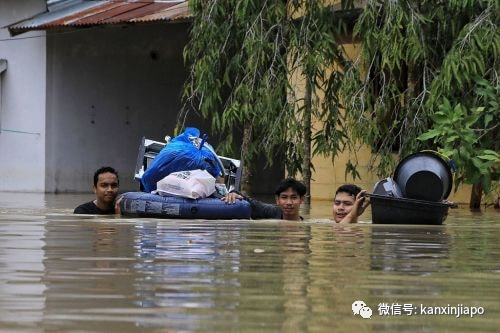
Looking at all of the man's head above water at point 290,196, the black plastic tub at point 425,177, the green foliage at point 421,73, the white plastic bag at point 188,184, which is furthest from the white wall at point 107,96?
the black plastic tub at point 425,177

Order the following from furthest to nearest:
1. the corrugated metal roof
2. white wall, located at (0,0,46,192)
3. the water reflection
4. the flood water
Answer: white wall, located at (0,0,46,192), the corrugated metal roof, the water reflection, the flood water

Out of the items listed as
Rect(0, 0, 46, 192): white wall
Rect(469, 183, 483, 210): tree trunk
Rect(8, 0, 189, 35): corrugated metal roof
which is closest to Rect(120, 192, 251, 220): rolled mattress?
Rect(469, 183, 483, 210): tree trunk

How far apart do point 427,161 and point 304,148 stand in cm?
642

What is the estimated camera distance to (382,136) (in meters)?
20.5

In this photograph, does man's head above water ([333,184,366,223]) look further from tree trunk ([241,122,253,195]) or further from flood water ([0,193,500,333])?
tree trunk ([241,122,253,195])

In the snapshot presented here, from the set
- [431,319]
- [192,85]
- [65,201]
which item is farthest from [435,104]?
[431,319]

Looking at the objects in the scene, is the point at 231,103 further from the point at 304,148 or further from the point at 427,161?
the point at 427,161

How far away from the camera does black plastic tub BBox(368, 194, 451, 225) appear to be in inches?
573

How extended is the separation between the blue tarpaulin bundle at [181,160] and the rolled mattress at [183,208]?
41 cm

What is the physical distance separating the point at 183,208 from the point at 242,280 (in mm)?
8148

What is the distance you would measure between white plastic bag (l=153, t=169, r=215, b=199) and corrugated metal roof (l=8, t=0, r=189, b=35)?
977 centimetres

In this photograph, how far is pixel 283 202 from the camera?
15055 millimetres

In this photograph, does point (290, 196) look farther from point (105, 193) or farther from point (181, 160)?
point (105, 193)

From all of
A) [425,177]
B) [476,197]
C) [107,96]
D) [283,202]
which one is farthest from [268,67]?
[107,96]
